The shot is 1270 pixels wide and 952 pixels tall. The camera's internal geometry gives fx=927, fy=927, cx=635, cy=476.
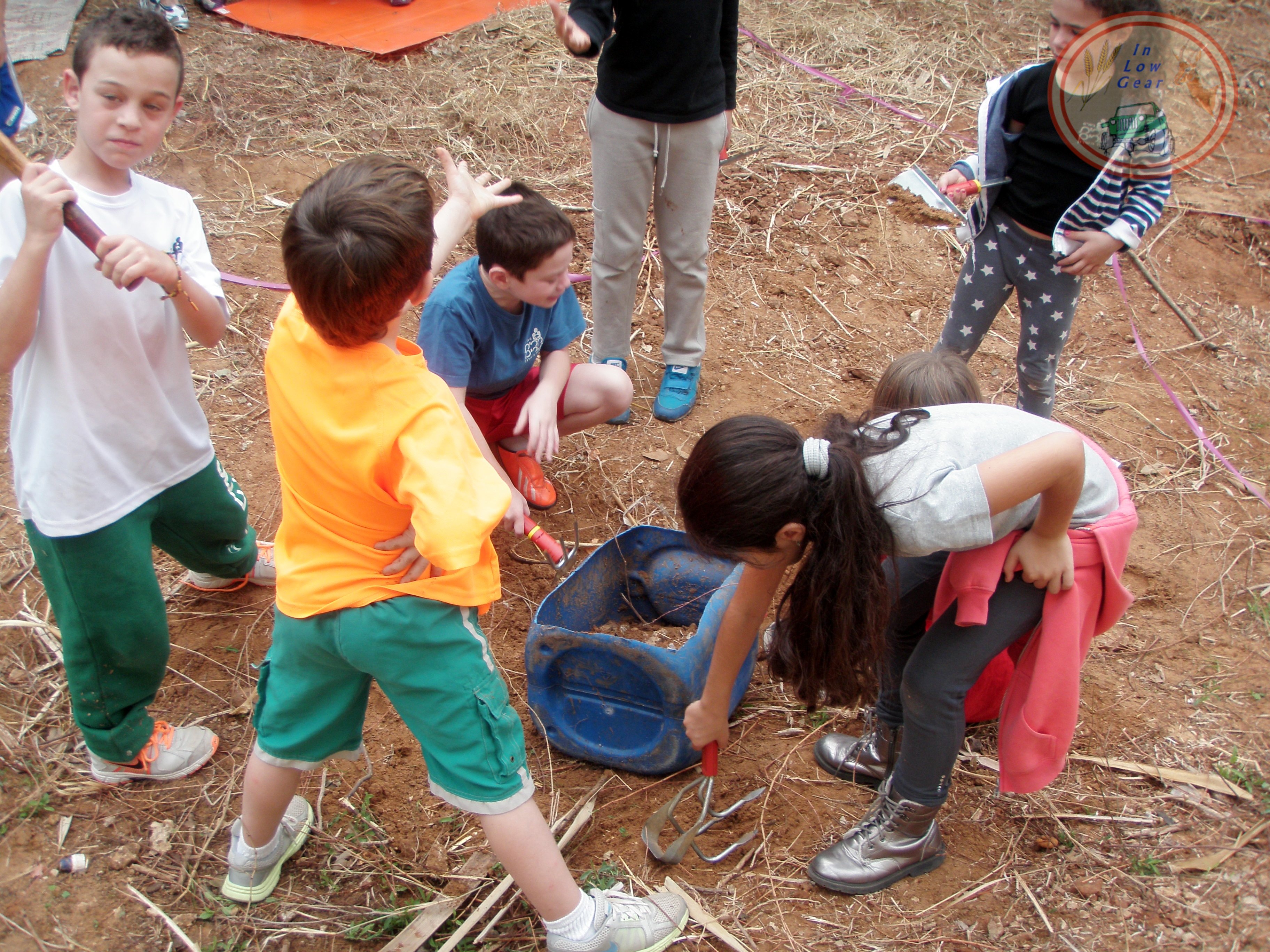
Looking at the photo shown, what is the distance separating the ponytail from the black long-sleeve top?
1.83m

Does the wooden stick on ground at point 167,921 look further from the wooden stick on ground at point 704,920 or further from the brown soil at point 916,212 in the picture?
the brown soil at point 916,212

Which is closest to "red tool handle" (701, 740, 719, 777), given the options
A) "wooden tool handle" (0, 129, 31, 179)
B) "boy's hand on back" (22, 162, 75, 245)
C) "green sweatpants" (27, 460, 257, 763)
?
"green sweatpants" (27, 460, 257, 763)

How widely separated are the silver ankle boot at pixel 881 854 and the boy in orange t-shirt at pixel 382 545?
0.52 m

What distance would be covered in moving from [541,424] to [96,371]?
115cm

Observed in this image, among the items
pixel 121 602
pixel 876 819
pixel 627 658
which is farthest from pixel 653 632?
pixel 121 602

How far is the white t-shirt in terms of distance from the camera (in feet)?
6.02

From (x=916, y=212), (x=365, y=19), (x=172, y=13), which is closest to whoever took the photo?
(x=916, y=212)

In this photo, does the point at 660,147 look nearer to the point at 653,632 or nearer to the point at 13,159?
the point at 653,632

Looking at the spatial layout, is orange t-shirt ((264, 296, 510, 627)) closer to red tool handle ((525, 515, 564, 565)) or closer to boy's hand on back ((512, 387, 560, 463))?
red tool handle ((525, 515, 564, 565))

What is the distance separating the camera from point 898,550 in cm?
171

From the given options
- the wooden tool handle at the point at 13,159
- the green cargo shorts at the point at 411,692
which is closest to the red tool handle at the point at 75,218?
the wooden tool handle at the point at 13,159

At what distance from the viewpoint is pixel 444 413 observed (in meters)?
1.51

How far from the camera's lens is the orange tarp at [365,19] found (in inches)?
237

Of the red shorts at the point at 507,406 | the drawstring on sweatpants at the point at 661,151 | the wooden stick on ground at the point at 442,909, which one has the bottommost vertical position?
the wooden stick on ground at the point at 442,909
